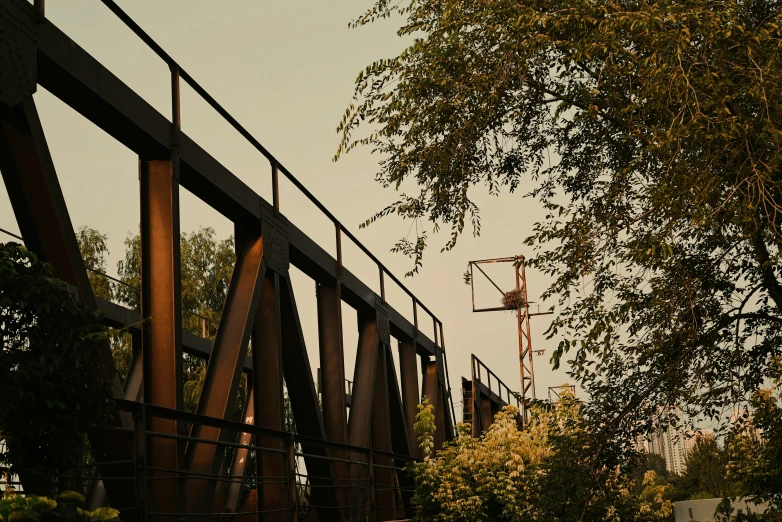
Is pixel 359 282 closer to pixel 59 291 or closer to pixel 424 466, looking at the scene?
pixel 424 466

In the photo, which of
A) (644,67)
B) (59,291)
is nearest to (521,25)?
(644,67)

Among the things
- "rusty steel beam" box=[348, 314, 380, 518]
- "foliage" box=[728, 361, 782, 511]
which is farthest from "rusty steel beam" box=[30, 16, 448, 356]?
"foliage" box=[728, 361, 782, 511]

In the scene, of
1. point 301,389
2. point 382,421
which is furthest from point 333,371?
point 382,421

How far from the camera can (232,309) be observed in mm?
9258

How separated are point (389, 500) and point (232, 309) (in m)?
7.09

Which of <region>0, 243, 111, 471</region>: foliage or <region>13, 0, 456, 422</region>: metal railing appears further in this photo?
<region>13, 0, 456, 422</region>: metal railing

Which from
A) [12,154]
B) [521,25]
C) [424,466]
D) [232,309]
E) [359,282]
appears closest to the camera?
[12,154]

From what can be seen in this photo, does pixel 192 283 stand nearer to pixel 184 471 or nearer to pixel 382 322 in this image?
pixel 382 322

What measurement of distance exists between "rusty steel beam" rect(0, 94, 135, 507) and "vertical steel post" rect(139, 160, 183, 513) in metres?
1.11

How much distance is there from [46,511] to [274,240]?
6.91 metres

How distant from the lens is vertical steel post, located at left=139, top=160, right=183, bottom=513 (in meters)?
7.42

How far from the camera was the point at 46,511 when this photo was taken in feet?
12.1

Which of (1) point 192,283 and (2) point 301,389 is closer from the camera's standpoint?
(2) point 301,389

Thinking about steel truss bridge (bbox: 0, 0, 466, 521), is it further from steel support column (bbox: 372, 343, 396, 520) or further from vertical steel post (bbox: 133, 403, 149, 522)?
steel support column (bbox: 372, 343, 396, 520)
